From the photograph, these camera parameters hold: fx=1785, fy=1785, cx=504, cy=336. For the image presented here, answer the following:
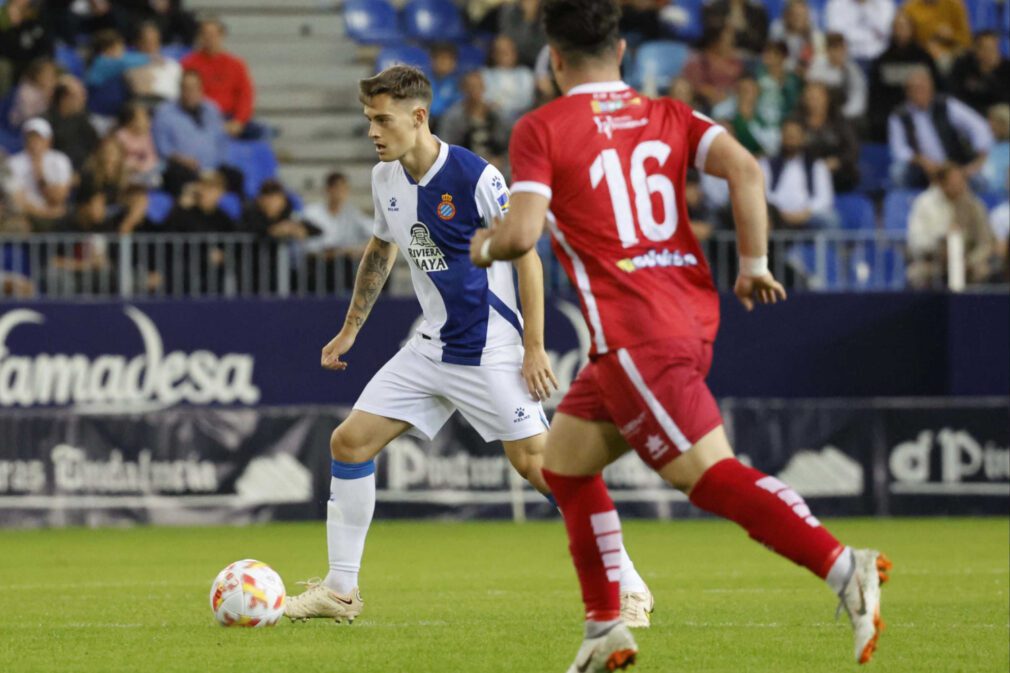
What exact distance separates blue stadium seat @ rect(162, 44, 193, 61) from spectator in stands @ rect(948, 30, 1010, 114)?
28.1ft

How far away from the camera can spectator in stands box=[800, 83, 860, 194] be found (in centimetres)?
1861

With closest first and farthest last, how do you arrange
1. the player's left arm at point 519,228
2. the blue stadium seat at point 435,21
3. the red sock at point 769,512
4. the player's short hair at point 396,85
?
the red sock at point 769,512 < the player's left arm at point 519,228 < the player's short hair at point 396,85 < the blue stadium seat at point 435,21

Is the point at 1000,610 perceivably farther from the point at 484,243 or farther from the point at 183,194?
the point at 183,194

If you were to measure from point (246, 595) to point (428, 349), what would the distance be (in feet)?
4.53

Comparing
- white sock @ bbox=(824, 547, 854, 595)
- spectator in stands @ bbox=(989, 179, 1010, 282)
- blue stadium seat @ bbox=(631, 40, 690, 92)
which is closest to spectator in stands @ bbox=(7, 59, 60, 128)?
blue stadium seat @ bbox=(631, 40, 690, 92)

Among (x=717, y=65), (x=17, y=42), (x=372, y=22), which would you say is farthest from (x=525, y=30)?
(x=17, y=42)

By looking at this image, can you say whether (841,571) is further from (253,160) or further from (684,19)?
(684,19)

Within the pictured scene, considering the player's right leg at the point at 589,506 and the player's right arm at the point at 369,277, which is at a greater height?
the player's right arm at the point at 369,277

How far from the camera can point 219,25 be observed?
63.6 ft

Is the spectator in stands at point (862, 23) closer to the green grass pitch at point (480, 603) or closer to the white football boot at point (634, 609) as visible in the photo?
the green grass pitch at point (480, 603)

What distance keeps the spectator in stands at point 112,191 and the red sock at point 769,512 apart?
1174cm

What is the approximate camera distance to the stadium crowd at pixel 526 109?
55.1 feet

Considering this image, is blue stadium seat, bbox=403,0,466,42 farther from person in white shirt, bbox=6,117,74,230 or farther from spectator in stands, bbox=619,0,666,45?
person in white shirt, bbox=6,117,74,230

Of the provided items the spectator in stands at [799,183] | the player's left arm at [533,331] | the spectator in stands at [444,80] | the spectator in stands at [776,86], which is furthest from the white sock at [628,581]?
the spectator in stands at [444,80]
